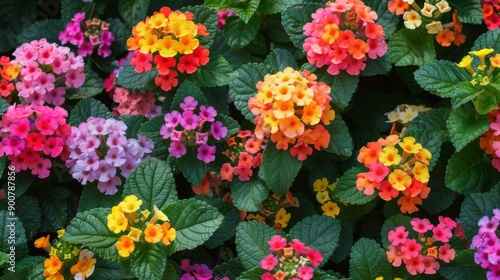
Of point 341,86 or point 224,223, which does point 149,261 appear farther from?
point 341,86

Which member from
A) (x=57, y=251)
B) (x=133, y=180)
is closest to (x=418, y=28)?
(x=133, y=180)

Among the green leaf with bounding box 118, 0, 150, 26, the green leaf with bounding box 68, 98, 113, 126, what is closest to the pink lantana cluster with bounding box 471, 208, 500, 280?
the green leaf with bounding box 68, 98, 113, 126

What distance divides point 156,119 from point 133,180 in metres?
0.24

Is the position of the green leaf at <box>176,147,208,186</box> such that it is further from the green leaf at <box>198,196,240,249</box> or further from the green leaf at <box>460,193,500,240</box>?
the green leaf at <box>460,193,500,240</box>

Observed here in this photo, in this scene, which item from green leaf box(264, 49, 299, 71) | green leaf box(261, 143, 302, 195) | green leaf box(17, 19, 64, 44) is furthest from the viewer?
green leaf box(17, 19, 64, 44)

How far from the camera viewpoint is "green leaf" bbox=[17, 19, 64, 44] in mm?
2652

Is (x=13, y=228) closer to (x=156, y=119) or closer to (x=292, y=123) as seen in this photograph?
(x=156, y=119)

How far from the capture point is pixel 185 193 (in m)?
2.31

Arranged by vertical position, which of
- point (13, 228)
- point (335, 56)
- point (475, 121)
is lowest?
point (13, 228)

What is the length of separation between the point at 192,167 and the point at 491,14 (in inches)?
44.8

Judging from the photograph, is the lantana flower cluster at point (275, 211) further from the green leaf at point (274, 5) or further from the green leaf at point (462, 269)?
the green leaf at point (274, 5)

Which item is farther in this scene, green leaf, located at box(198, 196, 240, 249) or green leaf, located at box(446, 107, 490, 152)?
green leaf, located at box(198, 196, 240, 249)

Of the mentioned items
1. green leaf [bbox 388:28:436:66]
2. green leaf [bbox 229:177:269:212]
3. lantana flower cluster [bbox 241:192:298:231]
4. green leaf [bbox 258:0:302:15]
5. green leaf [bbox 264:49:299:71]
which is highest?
green leaf [bbox 258:0:302:15]

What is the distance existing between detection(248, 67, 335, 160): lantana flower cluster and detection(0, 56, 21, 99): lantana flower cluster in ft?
2.82
